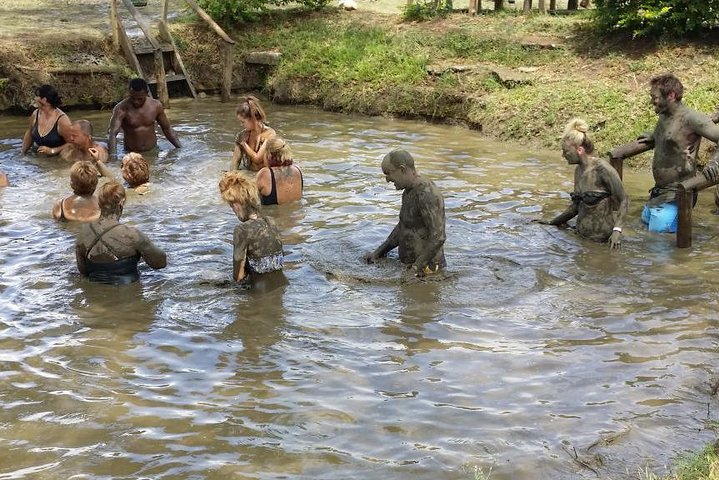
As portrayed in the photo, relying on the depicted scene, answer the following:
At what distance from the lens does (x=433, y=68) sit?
16688 mm

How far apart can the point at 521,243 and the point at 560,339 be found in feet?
8.66

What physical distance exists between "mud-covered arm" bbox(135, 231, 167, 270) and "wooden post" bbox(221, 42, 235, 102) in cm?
1028

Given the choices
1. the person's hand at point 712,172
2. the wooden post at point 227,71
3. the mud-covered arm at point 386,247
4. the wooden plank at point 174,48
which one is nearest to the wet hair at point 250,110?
the mud-covered arm at point 386,247

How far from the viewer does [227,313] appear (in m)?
7.82

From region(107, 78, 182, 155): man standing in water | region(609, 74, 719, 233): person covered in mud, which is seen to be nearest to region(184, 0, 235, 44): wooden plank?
region(107, 78, 182, 155): man standing in water

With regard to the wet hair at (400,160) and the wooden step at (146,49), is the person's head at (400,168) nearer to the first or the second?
the wet hair at (400,160)

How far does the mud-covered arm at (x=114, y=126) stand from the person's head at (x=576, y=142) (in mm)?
6995

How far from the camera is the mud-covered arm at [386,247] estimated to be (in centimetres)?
861

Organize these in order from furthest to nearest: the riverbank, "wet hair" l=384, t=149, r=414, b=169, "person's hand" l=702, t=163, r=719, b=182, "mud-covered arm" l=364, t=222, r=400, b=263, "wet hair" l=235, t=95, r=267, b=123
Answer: the riverbank < "wet hair" l=235, t=95, r=267, b=123 < "person's hand" l=702, t=163, r=719, b=182 < "mud-covered arm" l=364, t=222, r=400, b=263 < "wet hair" l=384, t=149, r=414, b=169

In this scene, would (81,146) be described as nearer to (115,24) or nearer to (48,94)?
(48,94)

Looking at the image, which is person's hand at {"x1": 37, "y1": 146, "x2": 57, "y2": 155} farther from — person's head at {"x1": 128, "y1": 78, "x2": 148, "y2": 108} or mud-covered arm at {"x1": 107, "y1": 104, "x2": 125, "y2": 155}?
person's head at {"x1": 128, "y1": 78, "x2": 148, "y2": 108}

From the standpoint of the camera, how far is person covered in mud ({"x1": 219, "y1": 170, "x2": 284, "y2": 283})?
7922 mm

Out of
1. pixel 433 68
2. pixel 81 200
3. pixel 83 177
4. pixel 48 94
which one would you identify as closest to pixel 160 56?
pixel 48 94

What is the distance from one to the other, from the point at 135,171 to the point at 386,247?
3.91 meters
